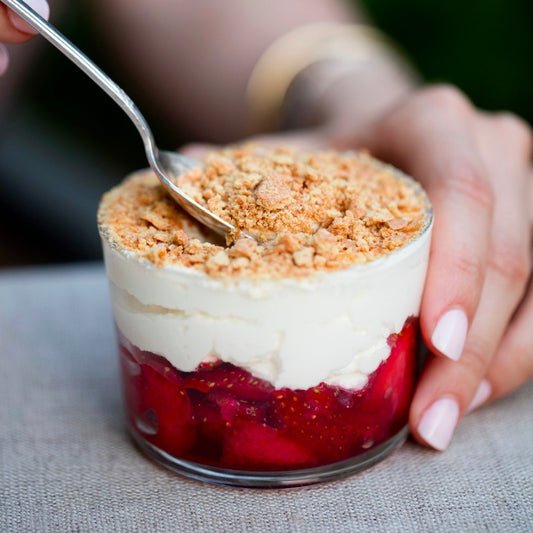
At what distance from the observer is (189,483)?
65 cm

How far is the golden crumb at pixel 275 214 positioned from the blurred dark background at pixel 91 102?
1.05m

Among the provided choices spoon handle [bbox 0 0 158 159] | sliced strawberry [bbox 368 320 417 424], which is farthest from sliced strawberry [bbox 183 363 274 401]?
spoon handle [bbox 0 0 158 159]

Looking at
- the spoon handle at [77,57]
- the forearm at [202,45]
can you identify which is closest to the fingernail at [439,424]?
the spoon handle at [77,57]

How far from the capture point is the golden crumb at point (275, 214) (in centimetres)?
56

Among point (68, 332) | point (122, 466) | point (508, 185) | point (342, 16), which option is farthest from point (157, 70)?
point (122, 466)

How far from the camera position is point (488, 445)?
708mm

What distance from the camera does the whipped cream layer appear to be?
536 millimetres

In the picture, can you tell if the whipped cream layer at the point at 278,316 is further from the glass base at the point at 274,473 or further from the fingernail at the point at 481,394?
the fingernail at the point at 481,394

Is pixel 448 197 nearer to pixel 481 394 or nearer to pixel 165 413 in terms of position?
pixel 481 394

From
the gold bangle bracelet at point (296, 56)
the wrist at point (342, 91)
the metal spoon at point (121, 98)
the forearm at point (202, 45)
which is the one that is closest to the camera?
the metal spoon at point (121, 98)

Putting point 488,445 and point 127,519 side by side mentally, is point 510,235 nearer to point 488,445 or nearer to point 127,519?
point 488,445

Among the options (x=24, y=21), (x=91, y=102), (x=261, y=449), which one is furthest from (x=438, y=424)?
(x=91, y=102)

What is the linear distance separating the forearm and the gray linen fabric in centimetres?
97

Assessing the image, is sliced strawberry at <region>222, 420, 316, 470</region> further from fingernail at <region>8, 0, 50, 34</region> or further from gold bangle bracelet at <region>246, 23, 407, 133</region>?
gold bangle bracelet at <region>246, 23, 407, 133</region>
